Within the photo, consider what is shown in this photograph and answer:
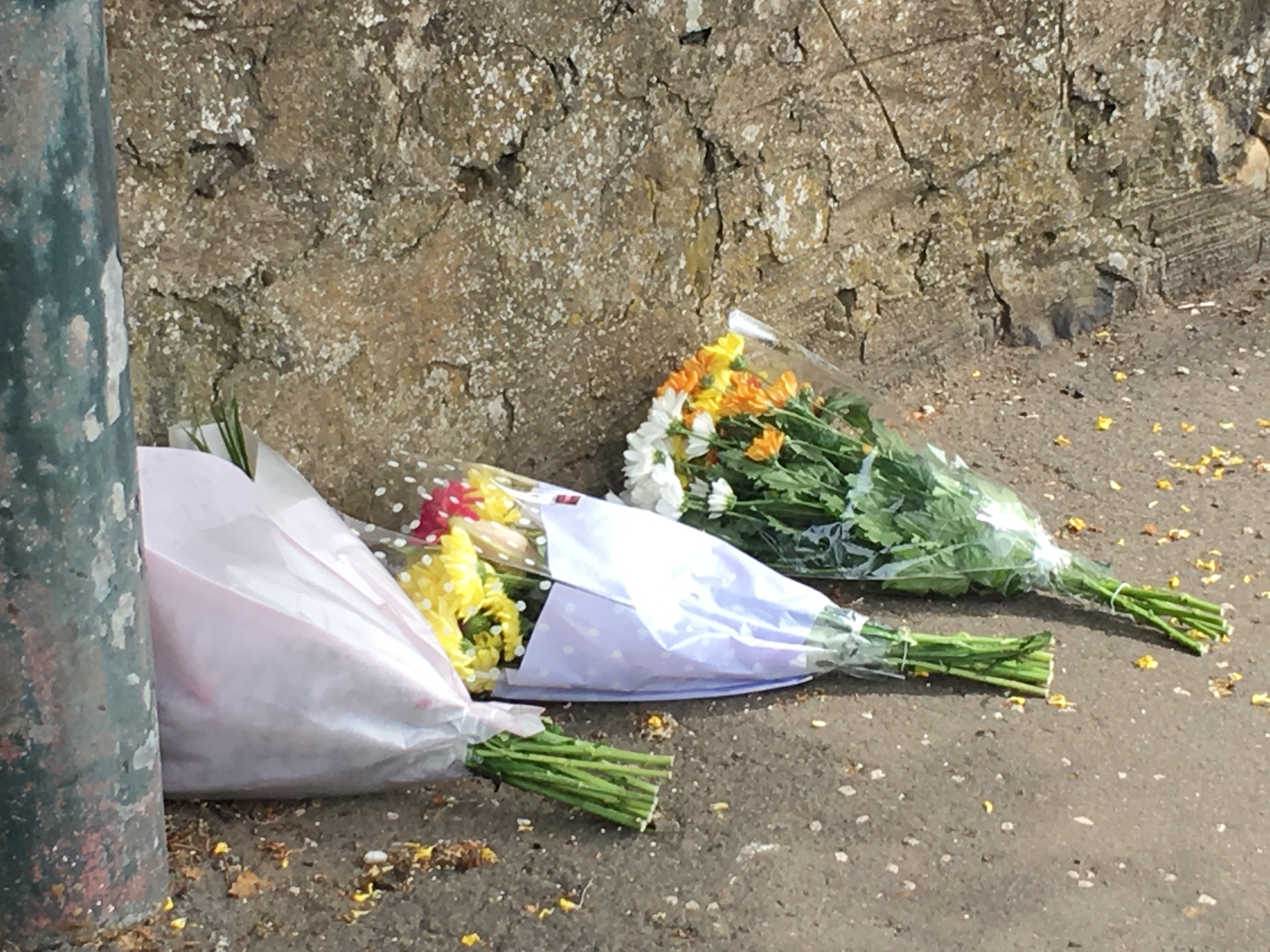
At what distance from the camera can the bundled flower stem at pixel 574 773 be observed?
2.19m

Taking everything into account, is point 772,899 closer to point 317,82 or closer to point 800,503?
point 800,503

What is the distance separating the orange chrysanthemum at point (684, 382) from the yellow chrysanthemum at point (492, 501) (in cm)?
50

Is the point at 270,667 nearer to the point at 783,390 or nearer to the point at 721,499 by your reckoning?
the point at 721,499

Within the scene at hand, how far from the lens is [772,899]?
206cm

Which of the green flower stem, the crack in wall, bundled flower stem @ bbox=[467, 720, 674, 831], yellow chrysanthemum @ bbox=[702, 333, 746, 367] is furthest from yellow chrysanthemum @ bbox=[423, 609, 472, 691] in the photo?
the crack in wall

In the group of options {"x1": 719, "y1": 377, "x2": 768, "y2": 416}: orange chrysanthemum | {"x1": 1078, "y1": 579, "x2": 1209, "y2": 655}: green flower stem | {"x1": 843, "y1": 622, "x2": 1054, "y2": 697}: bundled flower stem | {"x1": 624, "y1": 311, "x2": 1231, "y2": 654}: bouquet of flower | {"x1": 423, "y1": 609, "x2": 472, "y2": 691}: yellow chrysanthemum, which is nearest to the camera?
{"x1": 423, "y1": 609, "x2": 472, "y2": 691}: yellow chrysanthemum

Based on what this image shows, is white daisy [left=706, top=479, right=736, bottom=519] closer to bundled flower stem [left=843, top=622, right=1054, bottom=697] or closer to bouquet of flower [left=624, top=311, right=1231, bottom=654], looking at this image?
bouquet of flower [left=624, top=311, right=1231, bottom=654]

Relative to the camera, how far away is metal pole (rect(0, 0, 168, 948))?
158 centimetres

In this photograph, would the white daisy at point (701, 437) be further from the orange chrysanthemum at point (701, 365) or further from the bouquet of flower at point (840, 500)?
the orange chrysanthemum at point (701, 365)

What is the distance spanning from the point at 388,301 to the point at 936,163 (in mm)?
1549

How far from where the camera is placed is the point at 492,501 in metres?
2.67

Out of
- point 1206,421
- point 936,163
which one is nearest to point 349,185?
point 936,163

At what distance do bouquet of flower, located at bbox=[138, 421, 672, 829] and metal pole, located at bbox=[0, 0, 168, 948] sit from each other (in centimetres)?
18

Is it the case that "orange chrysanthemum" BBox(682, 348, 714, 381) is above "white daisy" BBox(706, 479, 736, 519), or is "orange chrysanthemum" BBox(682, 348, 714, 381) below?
above
